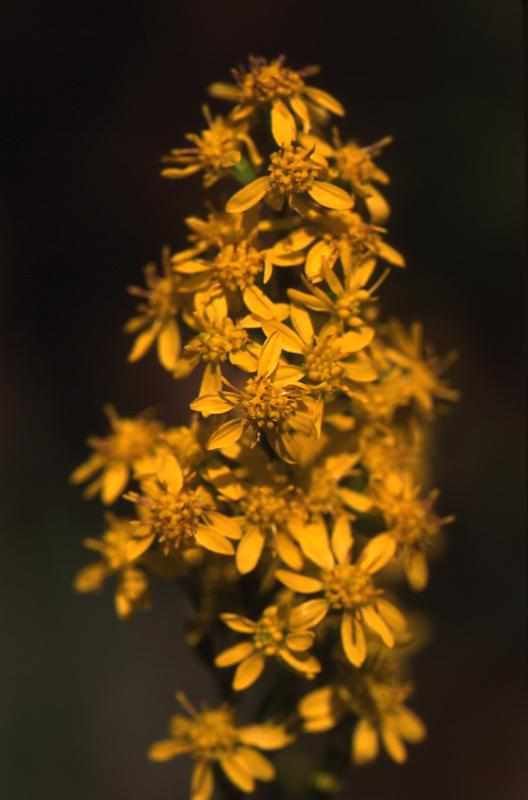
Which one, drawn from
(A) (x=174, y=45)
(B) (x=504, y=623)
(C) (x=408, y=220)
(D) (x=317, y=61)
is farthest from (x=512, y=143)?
(B) (x=504, y=623)

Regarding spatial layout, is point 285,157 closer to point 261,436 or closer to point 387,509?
point 261,436

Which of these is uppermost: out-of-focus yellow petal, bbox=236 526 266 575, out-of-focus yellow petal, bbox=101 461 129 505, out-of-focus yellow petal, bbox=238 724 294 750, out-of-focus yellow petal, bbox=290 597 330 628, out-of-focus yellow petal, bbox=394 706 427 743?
out-of-focus yellow petal, bbox=101 461 129 505

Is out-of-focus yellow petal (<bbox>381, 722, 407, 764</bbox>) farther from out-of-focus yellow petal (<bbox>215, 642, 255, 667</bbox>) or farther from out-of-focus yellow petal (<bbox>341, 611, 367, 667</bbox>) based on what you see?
out-of-focus yellow petal (<bbox>215, 642, 255, 667</bbox>)

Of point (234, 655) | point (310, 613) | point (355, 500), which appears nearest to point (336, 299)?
point (355, 500)

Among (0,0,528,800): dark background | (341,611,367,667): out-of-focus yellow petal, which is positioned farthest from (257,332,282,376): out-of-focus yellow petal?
(0,0,528,800): dark background

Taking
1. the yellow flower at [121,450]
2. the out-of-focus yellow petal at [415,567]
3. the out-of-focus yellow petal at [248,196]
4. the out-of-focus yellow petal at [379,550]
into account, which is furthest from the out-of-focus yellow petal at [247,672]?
the out-of-focus yellow petal at [248,196]
